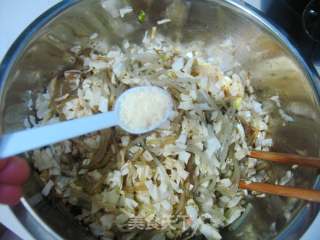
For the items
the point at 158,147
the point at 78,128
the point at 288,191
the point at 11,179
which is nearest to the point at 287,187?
the point at 288,191

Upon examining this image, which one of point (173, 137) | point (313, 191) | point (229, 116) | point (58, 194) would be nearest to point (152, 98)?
point (173, 137)

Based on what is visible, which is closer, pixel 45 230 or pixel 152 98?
pixel 45 230

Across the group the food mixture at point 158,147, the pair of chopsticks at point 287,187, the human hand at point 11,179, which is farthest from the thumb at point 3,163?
the pair of chopsticks at point 287,187

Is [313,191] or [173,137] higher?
[173,137]

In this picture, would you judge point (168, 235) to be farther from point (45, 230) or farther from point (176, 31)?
point (176, 31)

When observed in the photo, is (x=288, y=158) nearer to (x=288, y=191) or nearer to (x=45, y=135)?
(x=288, y=191)

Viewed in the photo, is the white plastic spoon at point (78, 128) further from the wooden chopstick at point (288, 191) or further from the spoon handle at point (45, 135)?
the wooden chopstick at point (288, 191)

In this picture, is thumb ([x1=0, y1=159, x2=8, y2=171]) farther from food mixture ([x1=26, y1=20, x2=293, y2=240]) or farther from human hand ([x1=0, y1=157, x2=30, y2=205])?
food mixture ([x1=26, y1=20, x2=293, y2=240])
